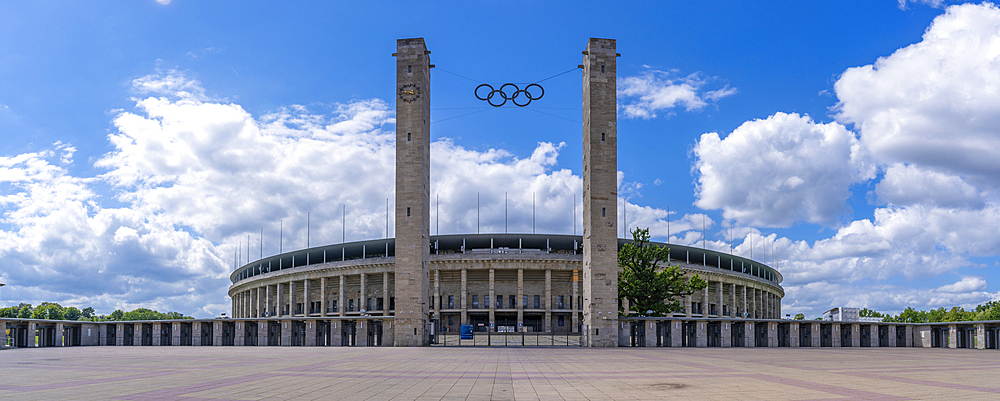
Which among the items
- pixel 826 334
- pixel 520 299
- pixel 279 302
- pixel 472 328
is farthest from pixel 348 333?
pixel 279 302

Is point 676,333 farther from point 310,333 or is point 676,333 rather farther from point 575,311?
point 575,311

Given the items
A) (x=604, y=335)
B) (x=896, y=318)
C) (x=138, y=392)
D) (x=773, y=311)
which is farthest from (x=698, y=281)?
(x=896, y=318)

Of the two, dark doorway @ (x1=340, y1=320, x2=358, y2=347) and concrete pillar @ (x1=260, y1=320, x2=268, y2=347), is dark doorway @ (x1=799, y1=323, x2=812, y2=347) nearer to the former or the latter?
dark doorway @ (x1=340, y1=320, x2=358, y2=347)

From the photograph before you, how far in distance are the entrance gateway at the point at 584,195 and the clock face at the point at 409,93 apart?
0.09 m

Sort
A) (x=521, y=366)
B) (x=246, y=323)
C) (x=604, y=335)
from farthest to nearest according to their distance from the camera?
1. (x=246, y=323)
2. (x=604, y=335)
3. (x=521, y=366)

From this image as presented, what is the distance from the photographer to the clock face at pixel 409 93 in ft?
198

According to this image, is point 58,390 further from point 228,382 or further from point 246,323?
point 246,323

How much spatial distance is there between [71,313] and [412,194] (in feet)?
544

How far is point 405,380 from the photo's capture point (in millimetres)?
20047

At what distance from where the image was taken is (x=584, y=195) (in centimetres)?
6041

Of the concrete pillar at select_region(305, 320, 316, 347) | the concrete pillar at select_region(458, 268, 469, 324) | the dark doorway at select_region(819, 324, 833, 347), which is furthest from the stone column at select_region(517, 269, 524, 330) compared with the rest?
the dark doorway at select_region(819, 324, 833, 347)

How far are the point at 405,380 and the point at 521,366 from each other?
25.1 feet

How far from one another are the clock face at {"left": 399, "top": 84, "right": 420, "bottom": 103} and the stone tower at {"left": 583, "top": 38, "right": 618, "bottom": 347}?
50.1 ft

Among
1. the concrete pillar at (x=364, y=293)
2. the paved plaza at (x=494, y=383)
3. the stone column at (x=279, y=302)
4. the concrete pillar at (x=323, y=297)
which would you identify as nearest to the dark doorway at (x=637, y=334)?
the paved plaza at (x=494, y=383)
